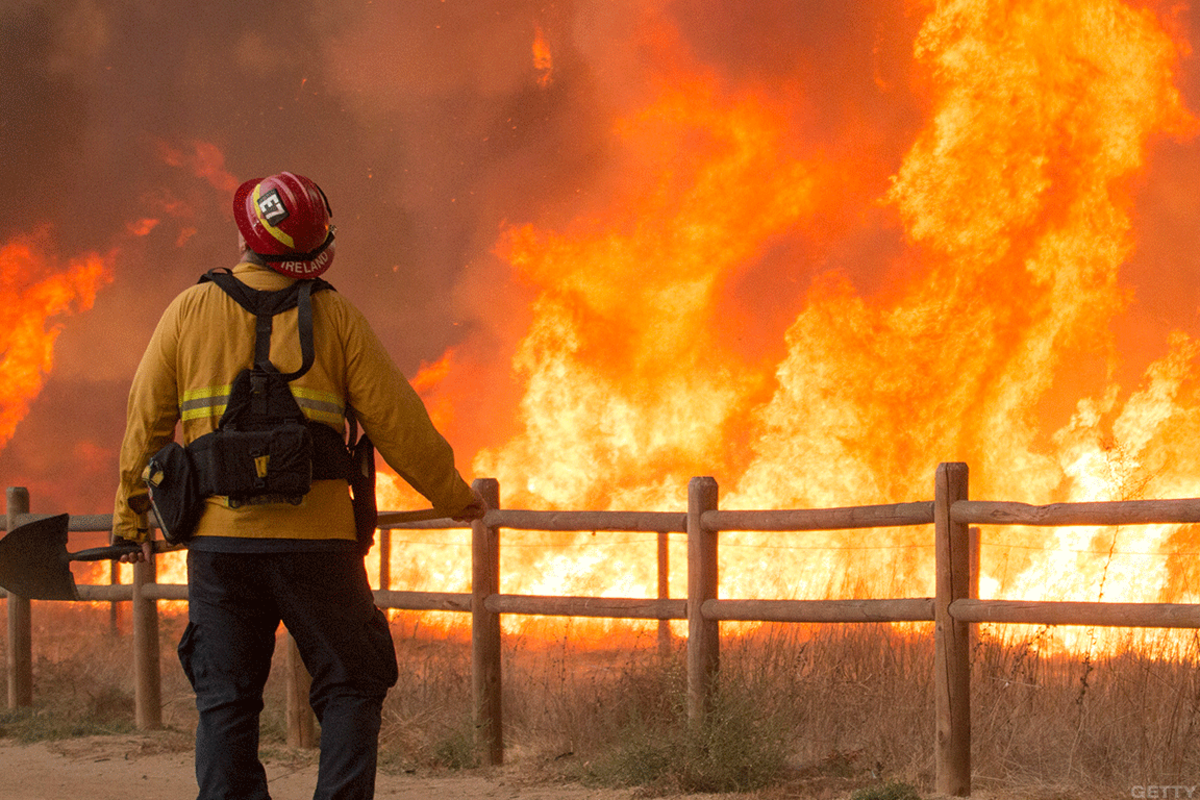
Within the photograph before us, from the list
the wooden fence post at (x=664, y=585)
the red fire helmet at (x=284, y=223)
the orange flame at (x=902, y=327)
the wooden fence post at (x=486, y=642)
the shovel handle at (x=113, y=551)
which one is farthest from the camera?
the orange flame at (x=902, y=327)

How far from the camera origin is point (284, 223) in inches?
157

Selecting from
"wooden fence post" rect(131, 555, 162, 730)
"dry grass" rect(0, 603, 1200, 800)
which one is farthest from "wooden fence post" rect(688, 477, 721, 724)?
"wooden fence post" rect(131, 555, 162, 730)

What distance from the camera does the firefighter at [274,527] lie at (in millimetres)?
3770

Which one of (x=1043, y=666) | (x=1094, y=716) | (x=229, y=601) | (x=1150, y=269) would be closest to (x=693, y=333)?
(x=1150, y=269)

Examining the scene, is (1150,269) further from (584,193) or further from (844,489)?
(584,193)

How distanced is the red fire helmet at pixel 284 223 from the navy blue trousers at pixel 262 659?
36.9 inches

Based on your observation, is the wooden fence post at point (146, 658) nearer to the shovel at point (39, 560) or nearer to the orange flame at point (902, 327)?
the shovel at point (39, 560)

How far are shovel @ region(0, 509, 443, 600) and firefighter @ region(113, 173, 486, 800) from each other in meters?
0.68

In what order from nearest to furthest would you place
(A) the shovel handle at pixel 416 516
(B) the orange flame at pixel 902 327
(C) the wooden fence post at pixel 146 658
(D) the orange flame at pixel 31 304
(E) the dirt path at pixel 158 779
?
1. (A) the shovel handle at pixel 416 516
2. (E) the dirt path at pixel 158 779
3. (C) the wooden fence post at pixel 146 658
4. (B) the orange flame at pixel 902 327
5. (D) the orange flame at pixel 31 304

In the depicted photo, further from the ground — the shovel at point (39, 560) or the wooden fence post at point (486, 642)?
the shovel at point (39, 560)

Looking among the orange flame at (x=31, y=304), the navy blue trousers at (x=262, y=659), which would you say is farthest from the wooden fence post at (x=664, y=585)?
the orange flame at (x=31, y=304)

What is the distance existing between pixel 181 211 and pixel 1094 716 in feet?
57.7

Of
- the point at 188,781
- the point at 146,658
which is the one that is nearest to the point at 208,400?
the point at 188,781
